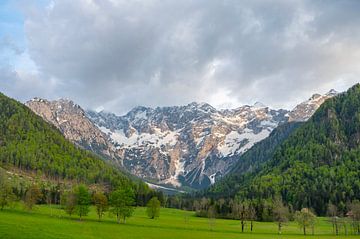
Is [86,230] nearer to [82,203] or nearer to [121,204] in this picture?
[82,203]

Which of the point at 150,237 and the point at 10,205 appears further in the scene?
the point at 10,205

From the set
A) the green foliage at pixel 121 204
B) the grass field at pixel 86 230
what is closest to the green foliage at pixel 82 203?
the grass field at pixel 86 230

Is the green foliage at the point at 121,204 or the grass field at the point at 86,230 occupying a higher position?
the green foliage at the point at 121,204

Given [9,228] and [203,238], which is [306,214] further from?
[9,228]

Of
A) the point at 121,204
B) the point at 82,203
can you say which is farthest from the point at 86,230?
the point at 121,204

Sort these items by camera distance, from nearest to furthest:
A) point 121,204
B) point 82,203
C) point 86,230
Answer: point 86,230 → point 82,203 → point 121,204

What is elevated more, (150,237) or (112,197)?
(112,197)

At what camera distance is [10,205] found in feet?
526

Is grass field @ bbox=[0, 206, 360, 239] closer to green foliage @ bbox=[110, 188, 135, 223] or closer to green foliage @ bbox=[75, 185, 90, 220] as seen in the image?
green foliage @ bbox=[75, 185, 90, 220]

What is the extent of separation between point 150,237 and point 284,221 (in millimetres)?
101851

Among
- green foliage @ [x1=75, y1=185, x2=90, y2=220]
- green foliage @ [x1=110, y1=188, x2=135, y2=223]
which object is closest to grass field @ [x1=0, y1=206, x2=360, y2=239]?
green foliage @ [x1=75, y1=185, x2=90, y2=220]

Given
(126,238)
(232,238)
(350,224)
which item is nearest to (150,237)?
(126,238)

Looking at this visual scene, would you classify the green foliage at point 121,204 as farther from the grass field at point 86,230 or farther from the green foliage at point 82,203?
A: the green foliage at point 82,203

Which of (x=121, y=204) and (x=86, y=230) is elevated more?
(x=121, y=204)
